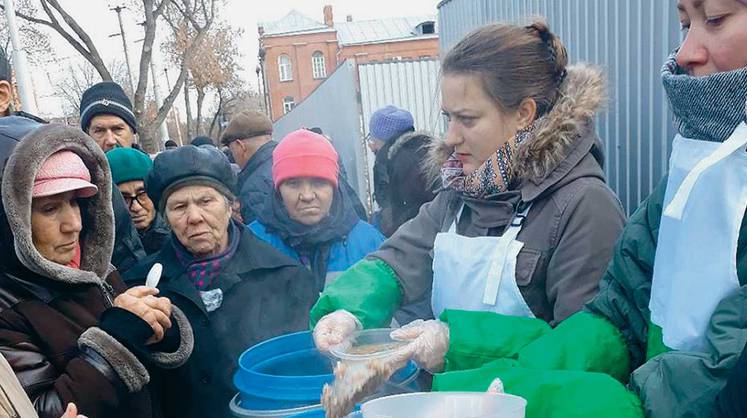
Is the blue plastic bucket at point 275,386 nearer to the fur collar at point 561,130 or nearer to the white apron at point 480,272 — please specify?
the white apron at point 480,272

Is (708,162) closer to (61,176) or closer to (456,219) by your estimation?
(456,219)

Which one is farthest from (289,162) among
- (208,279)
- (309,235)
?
(208,279)

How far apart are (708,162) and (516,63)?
900mm

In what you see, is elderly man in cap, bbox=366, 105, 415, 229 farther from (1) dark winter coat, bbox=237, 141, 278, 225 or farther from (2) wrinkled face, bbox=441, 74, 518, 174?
(2) wrinkled face, bbox=441, 74, 518, 174

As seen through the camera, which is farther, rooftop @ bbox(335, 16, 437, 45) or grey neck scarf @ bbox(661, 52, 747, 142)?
rooftop @ bbox(335, 16, 437, 45)

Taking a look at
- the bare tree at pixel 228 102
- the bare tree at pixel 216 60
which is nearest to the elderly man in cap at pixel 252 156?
the bare tree at pixel 216 60

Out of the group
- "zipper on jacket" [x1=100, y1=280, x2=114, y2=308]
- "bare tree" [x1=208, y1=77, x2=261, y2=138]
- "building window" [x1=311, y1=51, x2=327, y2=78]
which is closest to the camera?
"zipper on jacket" [x1=100, y1=280, x2=114, y2=308]

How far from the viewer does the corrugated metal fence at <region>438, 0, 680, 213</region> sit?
2.53m

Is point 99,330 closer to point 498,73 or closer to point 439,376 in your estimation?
point 439,376

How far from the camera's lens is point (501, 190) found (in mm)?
1738

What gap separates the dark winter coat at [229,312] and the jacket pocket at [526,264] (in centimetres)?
112

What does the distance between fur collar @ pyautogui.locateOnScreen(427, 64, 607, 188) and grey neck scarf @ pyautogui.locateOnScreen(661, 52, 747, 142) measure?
51 cm

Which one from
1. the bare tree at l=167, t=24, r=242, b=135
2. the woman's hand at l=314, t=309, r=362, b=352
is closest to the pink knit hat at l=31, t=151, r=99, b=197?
the woman's hand at l=314, t=309, r=362, b=352

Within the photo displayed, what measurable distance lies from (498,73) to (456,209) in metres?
0.44
